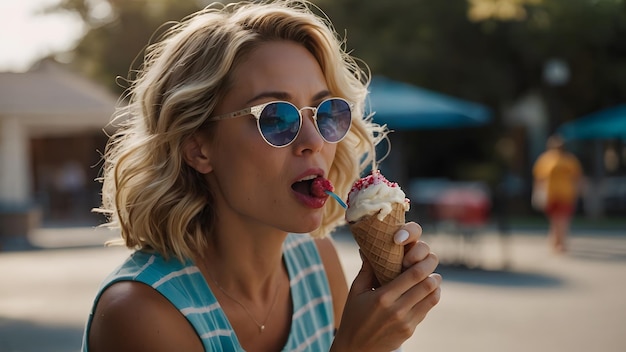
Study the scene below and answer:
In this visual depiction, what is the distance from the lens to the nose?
2.38 m

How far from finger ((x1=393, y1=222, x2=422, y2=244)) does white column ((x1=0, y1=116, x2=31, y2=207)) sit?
17208 millimetres

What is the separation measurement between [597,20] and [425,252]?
23.3 m

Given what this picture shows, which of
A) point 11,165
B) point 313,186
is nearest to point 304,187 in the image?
point 313,186

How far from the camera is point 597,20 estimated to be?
77.7 ft

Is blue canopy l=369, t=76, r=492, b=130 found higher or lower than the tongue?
higher

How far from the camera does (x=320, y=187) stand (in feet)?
7.66

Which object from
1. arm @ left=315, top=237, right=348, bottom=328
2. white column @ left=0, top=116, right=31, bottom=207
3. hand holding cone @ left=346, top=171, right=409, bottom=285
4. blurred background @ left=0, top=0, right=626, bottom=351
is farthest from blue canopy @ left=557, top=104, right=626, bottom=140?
hand holding cone @ left=346, top=171, right=409, bottom=285

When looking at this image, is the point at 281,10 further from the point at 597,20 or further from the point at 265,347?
the point at 597,20

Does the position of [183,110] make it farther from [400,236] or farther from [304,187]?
[400,236]

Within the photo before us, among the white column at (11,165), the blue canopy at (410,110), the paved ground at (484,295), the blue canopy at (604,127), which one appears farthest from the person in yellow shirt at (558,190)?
the white column at (11,165)

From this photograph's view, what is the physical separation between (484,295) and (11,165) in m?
12.1

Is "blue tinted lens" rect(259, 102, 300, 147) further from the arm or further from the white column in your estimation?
the white column

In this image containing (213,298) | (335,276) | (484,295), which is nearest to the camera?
(213,298)

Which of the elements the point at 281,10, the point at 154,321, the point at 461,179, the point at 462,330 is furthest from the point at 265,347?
the point at 461,179
